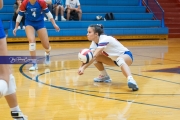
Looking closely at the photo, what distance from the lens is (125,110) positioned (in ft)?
15.9

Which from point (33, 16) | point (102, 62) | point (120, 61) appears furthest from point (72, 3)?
point (120, 61)

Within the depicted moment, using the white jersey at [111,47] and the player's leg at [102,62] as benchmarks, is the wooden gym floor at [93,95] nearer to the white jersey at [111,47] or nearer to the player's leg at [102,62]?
the player's leg at [102,62]

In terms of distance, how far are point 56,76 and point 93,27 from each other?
159 centimetres

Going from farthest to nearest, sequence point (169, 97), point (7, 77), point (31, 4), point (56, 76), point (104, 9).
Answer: point (104, 9) → point (31, 4) → point (56, 76) → point (169, 97) → point (7, 77)

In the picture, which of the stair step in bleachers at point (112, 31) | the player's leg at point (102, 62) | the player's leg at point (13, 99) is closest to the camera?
the player's leg at point (13, 99)

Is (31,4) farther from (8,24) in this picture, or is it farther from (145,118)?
(8,24)

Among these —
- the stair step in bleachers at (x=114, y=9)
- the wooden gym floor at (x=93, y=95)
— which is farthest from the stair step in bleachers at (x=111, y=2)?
the wooden gym floor at (x=93, y=95)

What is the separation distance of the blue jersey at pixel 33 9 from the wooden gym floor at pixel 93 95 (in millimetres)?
1188

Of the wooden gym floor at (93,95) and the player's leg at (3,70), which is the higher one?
the player's leg at (3,70)

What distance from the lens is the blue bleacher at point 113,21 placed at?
15.9 m

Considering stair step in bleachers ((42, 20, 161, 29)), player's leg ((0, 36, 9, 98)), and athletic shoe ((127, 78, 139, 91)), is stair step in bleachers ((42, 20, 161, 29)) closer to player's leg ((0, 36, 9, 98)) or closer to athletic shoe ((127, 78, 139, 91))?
athletic shoe ((127, 78, 139, 91))

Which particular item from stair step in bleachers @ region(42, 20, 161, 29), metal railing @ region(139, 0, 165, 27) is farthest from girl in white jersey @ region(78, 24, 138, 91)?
metal railing @ region(139, 0, 165, 27)

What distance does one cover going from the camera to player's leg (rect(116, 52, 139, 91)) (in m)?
6.01

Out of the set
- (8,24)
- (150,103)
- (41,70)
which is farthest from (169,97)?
(8,24)
